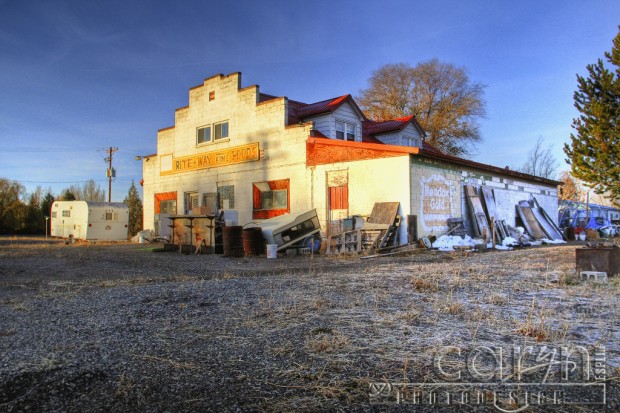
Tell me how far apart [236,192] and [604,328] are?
793 inches

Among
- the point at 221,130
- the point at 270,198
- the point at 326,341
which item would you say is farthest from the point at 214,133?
the point at 326,341

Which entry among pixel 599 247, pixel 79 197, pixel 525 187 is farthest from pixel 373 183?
pixel 79 197

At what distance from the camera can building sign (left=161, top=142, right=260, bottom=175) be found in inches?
886

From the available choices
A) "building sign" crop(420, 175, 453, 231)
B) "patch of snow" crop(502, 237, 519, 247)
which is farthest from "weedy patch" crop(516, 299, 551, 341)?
"patch of snow" crop(502, 237, 519, 247)

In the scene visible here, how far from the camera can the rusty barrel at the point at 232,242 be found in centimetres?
1628

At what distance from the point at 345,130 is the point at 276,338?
61.0ft

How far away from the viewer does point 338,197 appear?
62.3 feet

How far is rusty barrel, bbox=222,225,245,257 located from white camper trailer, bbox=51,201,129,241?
16.3m

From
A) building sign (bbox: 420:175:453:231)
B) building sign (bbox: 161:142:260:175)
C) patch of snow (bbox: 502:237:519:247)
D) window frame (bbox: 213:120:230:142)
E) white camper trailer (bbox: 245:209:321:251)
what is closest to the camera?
white camper trailer (bbox: 245:209:321:251)

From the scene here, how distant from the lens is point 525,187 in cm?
2466

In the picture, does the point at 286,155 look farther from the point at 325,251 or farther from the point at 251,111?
the point at 325,251

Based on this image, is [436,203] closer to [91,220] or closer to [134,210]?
[91,220]

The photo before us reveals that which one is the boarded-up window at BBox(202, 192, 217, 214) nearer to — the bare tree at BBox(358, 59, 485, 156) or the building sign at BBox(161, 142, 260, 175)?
the building sign at BBox(161, 142, 260, 175)

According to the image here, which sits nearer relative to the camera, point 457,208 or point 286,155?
point 457,208
